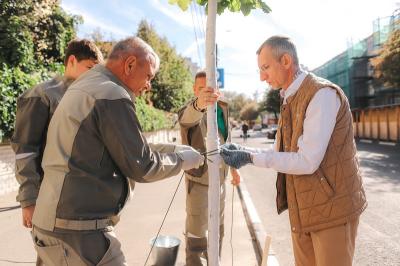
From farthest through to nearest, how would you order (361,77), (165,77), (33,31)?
(361,77), (165,77), (33,31)

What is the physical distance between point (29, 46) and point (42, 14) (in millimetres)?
1504

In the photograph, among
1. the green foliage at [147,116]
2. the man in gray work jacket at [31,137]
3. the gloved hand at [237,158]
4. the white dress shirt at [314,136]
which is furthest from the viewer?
the green foliage at [147,116]

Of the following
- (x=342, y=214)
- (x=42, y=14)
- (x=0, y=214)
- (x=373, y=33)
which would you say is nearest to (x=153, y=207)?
(x=0, y=214)

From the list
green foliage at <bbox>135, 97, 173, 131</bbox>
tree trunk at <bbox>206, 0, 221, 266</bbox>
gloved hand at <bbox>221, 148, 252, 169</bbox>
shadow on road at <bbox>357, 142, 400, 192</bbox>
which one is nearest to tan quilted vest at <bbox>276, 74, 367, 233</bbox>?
gloved hand at <bbox>221, 148, 252, 169</bbox>

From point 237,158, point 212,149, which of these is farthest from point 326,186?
point 212,149

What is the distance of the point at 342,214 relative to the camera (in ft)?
7.98

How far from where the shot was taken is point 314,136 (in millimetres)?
2371

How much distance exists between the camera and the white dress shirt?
7.78 ft

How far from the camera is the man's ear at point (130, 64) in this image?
2.25m

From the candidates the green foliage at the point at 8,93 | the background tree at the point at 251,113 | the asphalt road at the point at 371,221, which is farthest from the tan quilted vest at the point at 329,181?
the background tree at the point at 251,113

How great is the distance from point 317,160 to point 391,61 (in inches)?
1043

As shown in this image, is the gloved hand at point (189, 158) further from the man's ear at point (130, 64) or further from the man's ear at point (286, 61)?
the man's ear at point (286, 61)

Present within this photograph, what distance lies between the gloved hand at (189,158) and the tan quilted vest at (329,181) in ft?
2.06

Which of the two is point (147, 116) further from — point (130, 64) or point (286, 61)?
point (130, 64)
